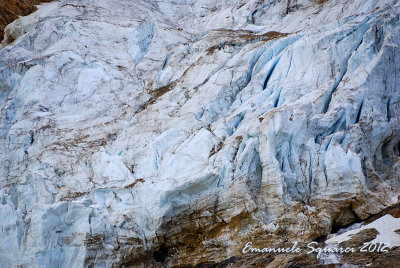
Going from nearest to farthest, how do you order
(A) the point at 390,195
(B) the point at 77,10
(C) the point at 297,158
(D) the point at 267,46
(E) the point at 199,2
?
1. (A) the point at 390,195
2. (C) the point at 297,158
3. (D) the point at 267,46
4. (B) the point at 77,10
5. (E) the point at 199,2

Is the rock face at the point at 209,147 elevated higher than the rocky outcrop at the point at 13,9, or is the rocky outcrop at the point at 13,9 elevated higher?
the rocky outcrop at the point at 13,9

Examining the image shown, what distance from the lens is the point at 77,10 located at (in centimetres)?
3316

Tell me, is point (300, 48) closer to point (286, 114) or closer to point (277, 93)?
point (277, 93)

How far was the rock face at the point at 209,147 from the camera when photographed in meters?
16.4

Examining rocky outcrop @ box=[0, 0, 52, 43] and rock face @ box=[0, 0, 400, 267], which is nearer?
rock face @ box=[0, 0, 400, 267]

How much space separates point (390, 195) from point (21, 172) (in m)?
17.3

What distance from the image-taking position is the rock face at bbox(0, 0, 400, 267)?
16359 mm

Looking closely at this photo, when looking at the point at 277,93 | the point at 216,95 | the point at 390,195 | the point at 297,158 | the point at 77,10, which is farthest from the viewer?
the point at 77,10

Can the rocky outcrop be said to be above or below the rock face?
above

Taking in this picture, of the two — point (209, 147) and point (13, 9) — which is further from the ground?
point (13, 9)

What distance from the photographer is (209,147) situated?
60.0ft

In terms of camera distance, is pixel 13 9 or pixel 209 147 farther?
pixel 13 9

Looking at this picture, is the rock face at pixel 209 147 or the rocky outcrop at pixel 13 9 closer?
the rock face at pixel 209 147

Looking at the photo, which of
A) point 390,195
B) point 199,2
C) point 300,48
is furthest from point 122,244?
point 199,2
